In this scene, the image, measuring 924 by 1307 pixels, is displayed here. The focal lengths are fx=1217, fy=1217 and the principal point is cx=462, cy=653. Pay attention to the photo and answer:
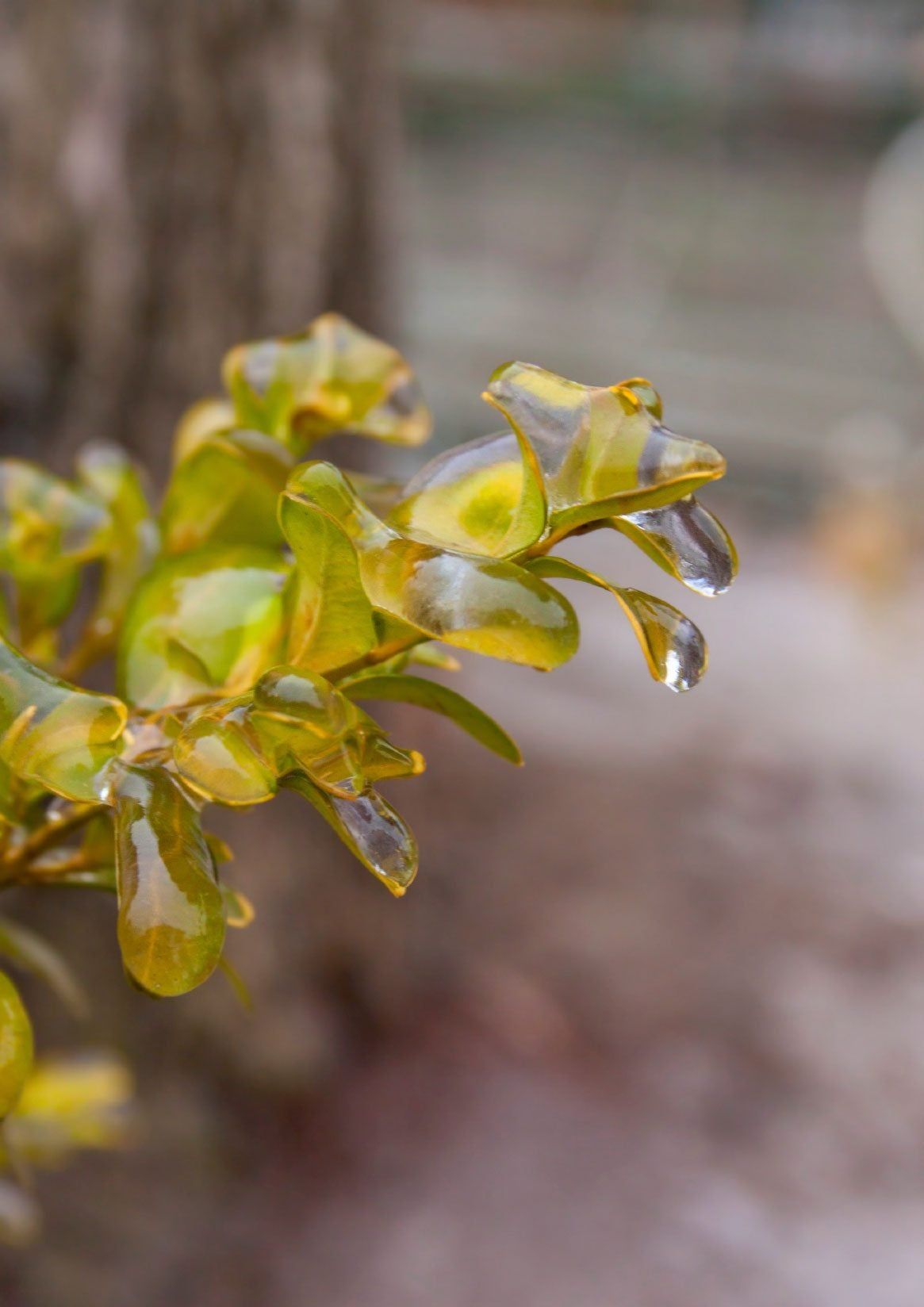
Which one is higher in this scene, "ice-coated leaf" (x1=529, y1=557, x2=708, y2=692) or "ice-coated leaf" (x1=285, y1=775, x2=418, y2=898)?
"ice-coated leaf" (x1=529, y1=557, x2=708, y2=692)

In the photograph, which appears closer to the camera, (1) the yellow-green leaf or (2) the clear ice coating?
(2) the clear ice coating

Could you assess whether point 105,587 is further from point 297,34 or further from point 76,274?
point 297,34

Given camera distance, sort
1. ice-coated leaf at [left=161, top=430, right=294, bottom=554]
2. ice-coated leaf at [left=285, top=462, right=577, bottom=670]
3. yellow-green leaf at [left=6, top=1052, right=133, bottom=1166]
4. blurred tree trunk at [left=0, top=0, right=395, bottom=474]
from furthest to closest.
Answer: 1. blurred tree trunk at [left=0, top=0, right=395, bottom=474]
2. yellow-green leaf at [left=6, top=1052, right=133, bottom=1166]
3. ice-coated leaf at [left=161, top=430, right=294, bottom=554]
4. ice-coated leaf at [left=285, top=462, right=577, bottom=670]

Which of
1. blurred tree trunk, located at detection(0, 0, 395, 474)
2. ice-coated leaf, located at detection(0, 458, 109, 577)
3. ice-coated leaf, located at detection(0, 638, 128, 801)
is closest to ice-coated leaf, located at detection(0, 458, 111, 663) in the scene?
ice-coated leaf, located at detection(0, 458, 109, 577)

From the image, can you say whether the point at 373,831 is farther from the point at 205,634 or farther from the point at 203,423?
the point at 203,423

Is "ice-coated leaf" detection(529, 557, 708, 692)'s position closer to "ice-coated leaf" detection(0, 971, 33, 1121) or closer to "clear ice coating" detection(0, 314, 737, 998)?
"clear ice coating" detection(0, 314, 737, 998)

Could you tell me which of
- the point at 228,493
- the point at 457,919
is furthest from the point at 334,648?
the point at 457,919

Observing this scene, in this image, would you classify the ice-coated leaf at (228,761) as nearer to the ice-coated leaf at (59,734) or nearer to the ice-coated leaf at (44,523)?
the ice-coated leaf at (59,734)
